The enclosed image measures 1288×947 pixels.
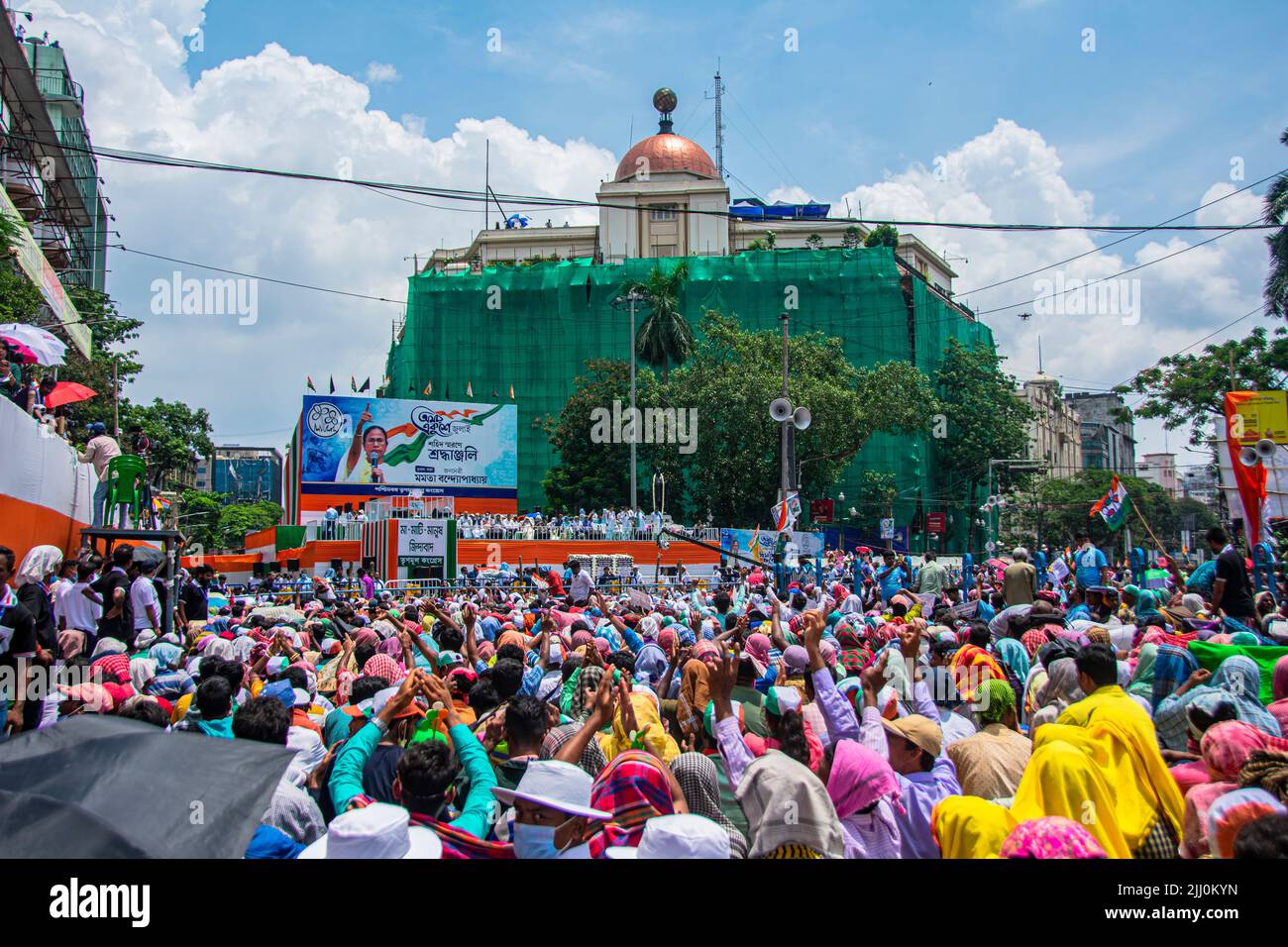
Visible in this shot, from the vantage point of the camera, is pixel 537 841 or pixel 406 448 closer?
pixel 537 841

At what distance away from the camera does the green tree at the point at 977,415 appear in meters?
58.1

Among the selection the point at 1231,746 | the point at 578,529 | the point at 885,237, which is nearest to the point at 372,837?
the point at 1231,746

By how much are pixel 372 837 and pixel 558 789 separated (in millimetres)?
679

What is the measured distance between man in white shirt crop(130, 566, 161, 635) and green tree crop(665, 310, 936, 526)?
3432 cm

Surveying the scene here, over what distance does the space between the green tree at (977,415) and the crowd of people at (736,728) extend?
50.5 m

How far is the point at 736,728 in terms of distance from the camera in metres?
4.58

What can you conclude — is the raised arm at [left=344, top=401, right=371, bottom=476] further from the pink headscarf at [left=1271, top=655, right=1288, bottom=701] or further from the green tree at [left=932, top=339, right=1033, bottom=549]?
the pink headscarf at [left=1271, top=655, right=1288, bottom=701]

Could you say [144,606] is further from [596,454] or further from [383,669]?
[596,454]
